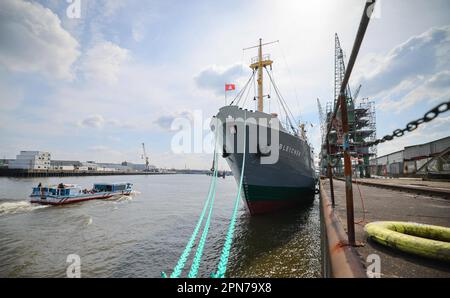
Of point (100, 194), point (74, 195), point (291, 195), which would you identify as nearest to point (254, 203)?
point (291, 195)

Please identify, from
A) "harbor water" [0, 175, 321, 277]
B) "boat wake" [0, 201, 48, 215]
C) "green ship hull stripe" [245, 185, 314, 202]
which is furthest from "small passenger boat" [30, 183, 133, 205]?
"green ship hull stripe" [245, 185, 314, 202]

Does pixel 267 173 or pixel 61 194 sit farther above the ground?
pixel 267 173

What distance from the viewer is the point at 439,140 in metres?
26.7

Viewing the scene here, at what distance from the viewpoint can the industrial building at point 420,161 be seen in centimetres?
2244

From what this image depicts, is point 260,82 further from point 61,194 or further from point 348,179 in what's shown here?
point 61,194

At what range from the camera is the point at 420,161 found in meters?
28.3

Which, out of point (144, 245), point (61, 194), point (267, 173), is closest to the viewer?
point (144, 245)

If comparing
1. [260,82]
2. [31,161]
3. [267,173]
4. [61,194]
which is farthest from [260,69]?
[31,161]

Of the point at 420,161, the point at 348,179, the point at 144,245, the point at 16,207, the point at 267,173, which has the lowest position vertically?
the point at 16,207

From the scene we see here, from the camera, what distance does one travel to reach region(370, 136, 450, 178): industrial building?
22.4 meters

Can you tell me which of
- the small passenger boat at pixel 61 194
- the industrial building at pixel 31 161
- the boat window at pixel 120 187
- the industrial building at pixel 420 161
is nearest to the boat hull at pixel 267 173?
the industrial building at pixel 420 161
